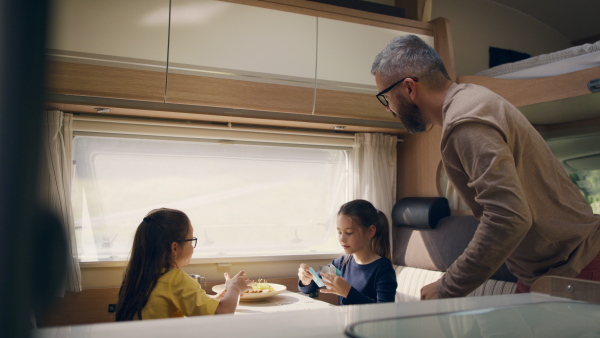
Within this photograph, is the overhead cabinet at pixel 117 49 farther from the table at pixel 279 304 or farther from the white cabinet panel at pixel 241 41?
the table at pixel 279 304

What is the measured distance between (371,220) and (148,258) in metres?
1.05

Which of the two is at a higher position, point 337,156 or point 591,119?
point 591,119

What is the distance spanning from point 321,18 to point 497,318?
2177 mm

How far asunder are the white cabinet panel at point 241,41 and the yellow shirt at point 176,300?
1.00 m

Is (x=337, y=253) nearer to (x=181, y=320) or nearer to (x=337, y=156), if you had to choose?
(x=337, y=156)

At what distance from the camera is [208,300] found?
164cm

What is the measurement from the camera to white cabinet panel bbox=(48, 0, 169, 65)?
2.07m

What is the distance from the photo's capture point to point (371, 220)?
232 centimetres

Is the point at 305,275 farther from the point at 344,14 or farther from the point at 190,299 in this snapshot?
the point at 344,14

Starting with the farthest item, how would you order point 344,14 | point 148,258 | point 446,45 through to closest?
1. point 446,45
2. point 344,14
3. point 148,258

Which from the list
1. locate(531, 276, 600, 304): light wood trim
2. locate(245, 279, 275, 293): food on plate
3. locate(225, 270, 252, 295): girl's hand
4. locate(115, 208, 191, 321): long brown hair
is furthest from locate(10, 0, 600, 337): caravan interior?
locate(531, 276, 600, 304): light wood trim

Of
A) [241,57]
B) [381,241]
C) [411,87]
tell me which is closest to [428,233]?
[381,241]

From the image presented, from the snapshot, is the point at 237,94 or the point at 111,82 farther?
the point at 237,94

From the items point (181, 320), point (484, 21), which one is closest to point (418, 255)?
point (484, 21)
